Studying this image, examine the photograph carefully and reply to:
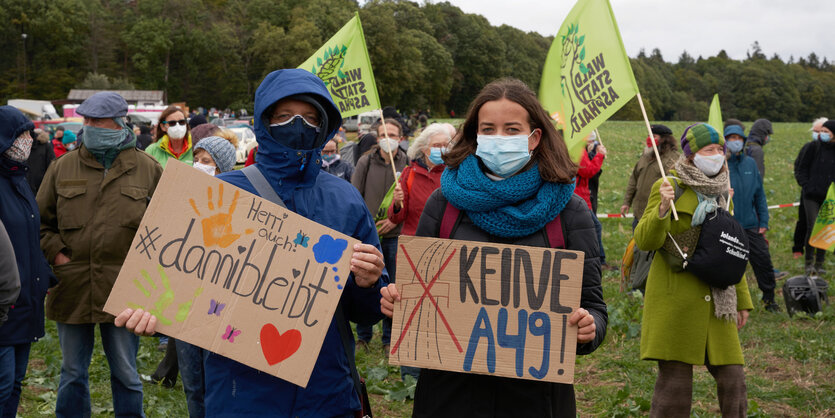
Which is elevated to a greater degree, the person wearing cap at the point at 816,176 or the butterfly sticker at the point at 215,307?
the person wearing cap at the point at 816,176

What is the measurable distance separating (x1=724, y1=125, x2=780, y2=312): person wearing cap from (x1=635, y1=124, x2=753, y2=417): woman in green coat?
14.6ft

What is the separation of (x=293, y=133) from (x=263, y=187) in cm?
24

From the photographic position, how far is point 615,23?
16.3 feet

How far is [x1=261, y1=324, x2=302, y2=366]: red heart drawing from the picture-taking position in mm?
2551

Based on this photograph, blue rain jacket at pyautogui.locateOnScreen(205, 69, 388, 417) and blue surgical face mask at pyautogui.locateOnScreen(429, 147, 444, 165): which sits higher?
blue surgical face mask at pyautogui.locateOnScreen(429, 147, 444, 165)

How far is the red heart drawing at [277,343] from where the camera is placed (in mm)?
2551

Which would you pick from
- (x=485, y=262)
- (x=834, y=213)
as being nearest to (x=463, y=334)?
(x=485, y=262)

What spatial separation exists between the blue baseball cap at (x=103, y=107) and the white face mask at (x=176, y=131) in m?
2.45

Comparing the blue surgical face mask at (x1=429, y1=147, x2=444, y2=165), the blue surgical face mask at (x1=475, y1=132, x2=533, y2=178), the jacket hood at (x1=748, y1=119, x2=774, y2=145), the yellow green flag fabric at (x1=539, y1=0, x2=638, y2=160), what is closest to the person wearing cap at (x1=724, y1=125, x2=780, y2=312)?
the jacket hood at (x1=748, y1=119, x2=774, y2=145)

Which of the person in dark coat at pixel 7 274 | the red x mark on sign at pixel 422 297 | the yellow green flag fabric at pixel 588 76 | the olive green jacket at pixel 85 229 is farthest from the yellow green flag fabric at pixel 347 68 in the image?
the red x mark on sign at pixel 422 297

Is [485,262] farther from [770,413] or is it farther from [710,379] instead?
[710,379]

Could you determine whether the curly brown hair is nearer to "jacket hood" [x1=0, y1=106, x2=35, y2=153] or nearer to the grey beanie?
"jacket hood" [x1=0, y1=106, x2=35, y2=153]

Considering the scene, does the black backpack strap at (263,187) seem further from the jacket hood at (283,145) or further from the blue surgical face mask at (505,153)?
the blue surgical face mask at (505,153)

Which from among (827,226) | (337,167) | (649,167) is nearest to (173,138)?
(337,167)
